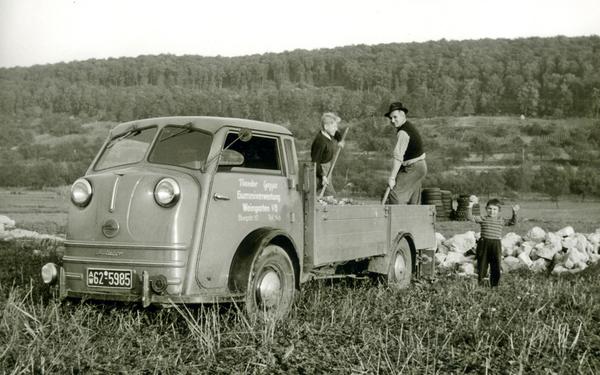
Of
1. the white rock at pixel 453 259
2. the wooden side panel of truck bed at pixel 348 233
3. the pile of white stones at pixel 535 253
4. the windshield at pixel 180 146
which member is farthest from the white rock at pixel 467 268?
the windshield at pixel 180 146

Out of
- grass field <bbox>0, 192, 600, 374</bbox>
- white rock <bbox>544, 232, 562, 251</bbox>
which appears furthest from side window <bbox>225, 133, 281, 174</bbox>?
white rock <bbox>544, 232, 562, 251</bbox>

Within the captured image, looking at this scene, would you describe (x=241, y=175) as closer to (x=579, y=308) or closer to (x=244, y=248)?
(x=244, y=248)

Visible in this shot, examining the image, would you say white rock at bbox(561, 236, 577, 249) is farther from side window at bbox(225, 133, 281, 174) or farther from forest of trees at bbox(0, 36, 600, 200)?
forest of trees at bbox(0, 36, 600, 200)

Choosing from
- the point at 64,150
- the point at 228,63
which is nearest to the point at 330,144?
the point at 64,150

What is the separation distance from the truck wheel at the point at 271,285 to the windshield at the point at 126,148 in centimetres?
151

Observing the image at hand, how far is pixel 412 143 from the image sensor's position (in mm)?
9375

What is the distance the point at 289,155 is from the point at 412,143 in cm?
293

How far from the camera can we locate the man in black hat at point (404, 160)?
30.4 ft

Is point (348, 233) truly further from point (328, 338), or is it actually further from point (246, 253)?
point (328, 338)

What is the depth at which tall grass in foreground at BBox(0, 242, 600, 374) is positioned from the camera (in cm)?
464

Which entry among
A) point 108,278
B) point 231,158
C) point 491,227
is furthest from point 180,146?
point 491,227

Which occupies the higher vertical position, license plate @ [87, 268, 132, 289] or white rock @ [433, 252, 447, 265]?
license plate @ [87, 268, 132, 289]

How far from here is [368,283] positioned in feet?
29.3

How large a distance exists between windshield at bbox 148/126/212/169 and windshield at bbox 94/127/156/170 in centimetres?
13
